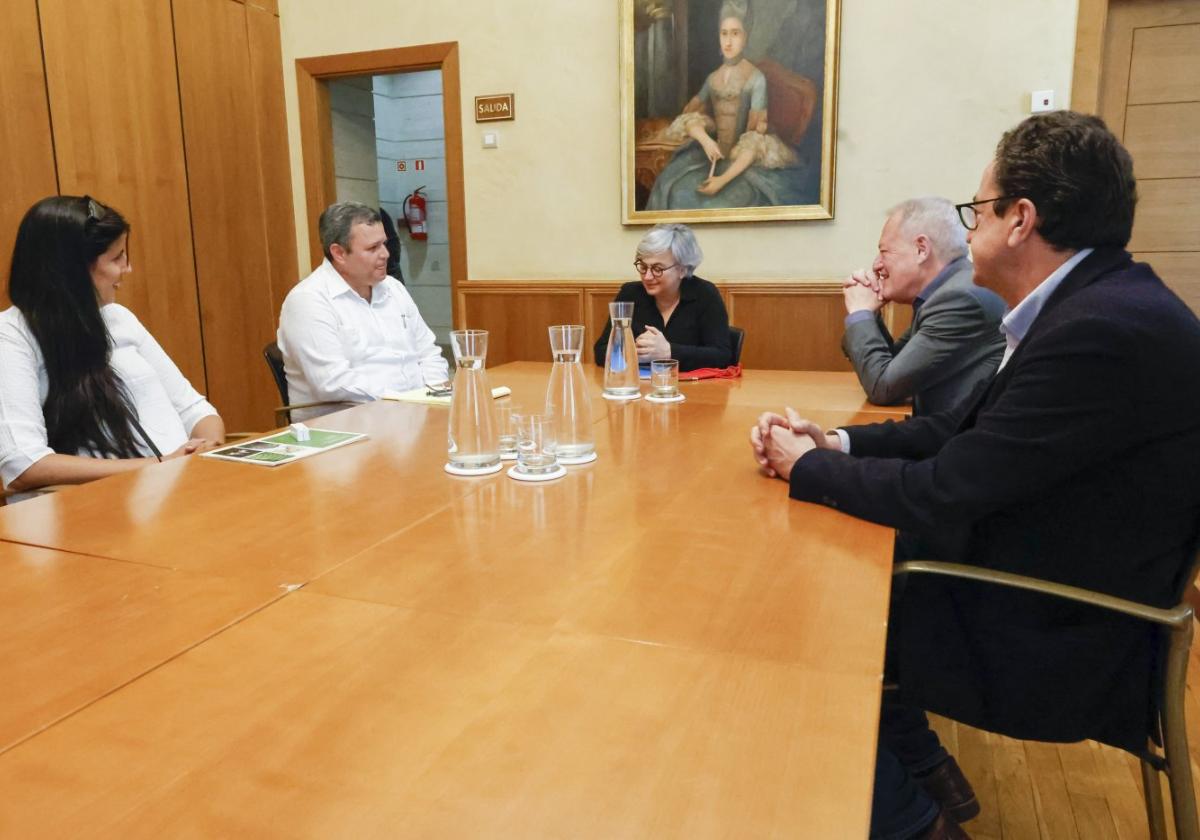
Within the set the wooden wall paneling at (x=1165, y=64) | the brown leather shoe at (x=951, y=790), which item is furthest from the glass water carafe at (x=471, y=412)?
the wooden wall paneling at (x=1165, y=64)

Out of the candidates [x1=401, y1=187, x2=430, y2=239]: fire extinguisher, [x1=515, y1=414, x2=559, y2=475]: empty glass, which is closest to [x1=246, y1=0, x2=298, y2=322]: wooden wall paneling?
[x1=401, y1=187, x2=430, y2=239]: fire extinguisher

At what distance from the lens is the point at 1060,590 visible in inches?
47.5

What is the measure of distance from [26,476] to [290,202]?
3.61 metres

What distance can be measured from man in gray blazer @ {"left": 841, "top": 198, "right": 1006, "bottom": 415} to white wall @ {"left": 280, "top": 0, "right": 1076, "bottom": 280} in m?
1.89

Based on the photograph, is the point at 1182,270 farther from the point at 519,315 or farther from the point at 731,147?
the point at 519,315

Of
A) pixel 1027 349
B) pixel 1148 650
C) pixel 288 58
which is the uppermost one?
pixel 288 58

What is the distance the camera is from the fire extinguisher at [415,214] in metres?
6.97

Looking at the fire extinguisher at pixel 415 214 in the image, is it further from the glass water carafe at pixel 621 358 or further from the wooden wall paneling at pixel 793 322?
the glass water carafe at pixel 621 358

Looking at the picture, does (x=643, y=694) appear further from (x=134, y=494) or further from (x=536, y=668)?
(x=134, y=494)

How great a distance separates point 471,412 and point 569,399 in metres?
0.19

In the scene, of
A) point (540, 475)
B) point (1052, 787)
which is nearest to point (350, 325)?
point (540, 475)

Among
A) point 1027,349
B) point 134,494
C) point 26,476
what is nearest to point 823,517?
point 1027,349

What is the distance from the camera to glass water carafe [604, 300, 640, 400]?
2289 millimetres

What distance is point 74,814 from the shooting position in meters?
0.64
